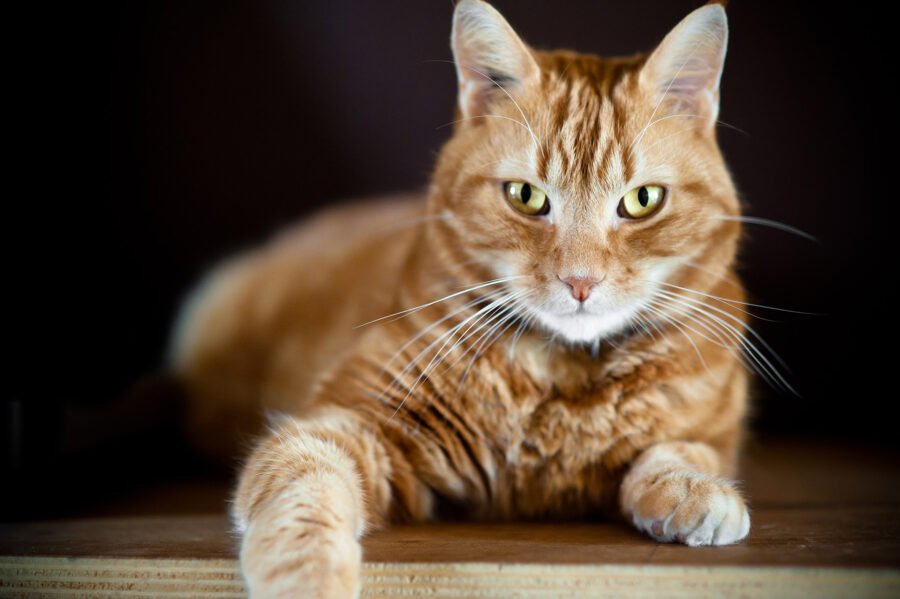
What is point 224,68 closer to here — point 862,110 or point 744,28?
point 744,28

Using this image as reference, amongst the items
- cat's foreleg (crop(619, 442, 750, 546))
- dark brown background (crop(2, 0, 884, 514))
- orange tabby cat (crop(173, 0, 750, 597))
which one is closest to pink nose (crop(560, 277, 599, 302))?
orange tabby cat (crop(173, 0, 750, 597))

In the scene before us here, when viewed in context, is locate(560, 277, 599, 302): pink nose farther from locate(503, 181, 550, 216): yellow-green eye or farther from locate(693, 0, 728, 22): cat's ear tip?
locate(693, 0, 728, 22): cat's ear tip

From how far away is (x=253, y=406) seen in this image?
2.37m

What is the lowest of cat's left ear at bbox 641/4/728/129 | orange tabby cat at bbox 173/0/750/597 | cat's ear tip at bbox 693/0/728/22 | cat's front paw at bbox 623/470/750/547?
cat's front paw at bbox 623/470/750/547

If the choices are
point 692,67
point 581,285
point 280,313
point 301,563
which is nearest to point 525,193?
point 581,285

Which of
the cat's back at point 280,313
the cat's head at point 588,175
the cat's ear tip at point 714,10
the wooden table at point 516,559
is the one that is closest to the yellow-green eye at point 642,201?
the cat's head at point 588,175

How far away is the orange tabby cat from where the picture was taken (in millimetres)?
1380

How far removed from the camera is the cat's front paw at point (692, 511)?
1.24 metres

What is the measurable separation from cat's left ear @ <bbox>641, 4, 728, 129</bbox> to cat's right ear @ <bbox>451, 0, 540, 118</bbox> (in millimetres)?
229

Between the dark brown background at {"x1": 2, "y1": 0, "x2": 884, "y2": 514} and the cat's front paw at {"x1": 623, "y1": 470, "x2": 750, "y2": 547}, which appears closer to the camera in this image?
the cat's front paw at {"x1": 623, "y1": 470, "x2": 750, "y2": 547}

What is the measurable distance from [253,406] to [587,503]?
1.20 m

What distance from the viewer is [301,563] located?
1.10 metres

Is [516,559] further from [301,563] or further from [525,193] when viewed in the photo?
[525,193]

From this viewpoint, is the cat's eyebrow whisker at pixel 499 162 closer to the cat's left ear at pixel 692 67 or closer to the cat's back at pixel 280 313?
the cat's left ear at pixel 692 67
